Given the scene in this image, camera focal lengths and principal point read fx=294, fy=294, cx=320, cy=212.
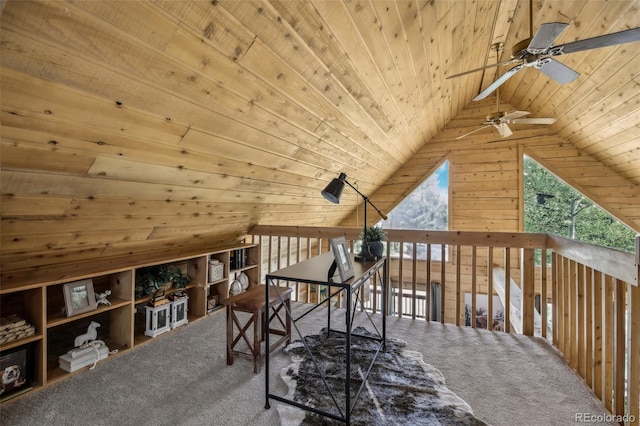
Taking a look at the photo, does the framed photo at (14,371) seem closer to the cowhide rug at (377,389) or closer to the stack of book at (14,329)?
the stack of book at (14,329)

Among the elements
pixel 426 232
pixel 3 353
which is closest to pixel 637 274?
pixel 426 232

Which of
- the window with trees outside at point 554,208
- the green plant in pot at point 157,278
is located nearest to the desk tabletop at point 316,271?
the green plant in pot at point 157,278

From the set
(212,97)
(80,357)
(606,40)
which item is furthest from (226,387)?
(606,40)

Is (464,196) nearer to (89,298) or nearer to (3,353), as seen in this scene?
(89,298)

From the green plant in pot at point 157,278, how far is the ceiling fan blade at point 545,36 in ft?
10.8

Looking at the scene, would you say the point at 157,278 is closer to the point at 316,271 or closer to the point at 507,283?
the point at 316,271

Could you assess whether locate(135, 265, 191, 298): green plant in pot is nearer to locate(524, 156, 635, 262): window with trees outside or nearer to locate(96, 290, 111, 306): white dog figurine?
locate(96, 290, 111, 306): white dog figurine

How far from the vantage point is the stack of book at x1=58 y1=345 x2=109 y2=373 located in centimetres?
195

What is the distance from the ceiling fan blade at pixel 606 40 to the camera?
5.07 feet

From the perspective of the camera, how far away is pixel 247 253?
3.71 meters

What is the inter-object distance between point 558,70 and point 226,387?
319 cm

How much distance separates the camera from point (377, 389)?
1.77m

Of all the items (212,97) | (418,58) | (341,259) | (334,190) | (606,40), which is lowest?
(341,259)

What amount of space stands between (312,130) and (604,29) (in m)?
2.77
